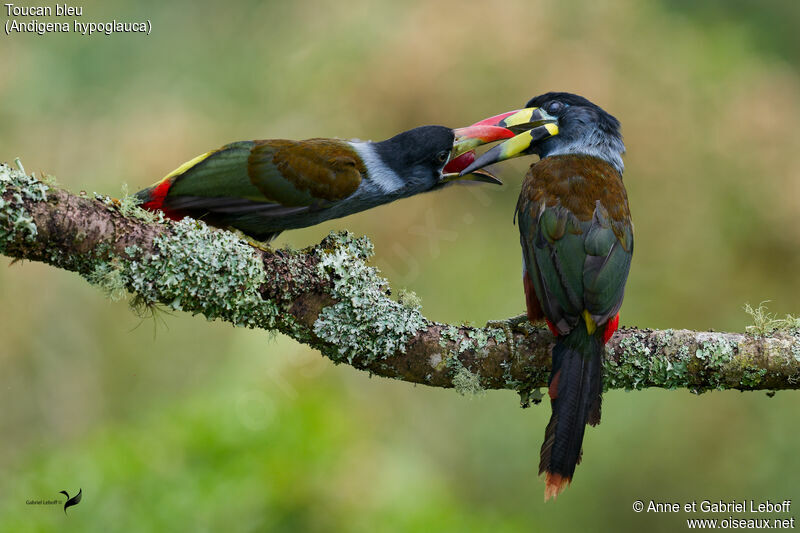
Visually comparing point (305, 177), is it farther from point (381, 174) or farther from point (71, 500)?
point (71, 500)

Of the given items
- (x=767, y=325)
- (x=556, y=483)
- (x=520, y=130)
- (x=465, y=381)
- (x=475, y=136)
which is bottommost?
(x=556, y=483)

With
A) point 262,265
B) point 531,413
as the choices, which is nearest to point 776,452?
point 531,413

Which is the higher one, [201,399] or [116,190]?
[116,190]

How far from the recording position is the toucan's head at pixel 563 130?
164 inches

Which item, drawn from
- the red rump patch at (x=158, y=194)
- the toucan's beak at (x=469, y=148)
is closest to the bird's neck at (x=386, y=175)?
the toucan's beak at (x=469, y=148)

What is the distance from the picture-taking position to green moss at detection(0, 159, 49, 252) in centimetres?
253

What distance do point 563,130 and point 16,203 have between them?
2.72 meters

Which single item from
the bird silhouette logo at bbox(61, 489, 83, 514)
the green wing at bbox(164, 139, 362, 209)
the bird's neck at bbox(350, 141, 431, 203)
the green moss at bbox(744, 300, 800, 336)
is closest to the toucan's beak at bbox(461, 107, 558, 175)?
the bird's neck at bbox(350, 141, 431, 203)

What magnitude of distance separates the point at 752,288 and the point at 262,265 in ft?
13.4

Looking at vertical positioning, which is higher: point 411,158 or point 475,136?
point 475,136

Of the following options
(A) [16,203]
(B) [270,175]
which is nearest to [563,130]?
(B) [270,175]

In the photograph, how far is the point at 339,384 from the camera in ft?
17.3

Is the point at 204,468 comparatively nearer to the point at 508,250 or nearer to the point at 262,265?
the point at 262,265

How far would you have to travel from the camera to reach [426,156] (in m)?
3.97
